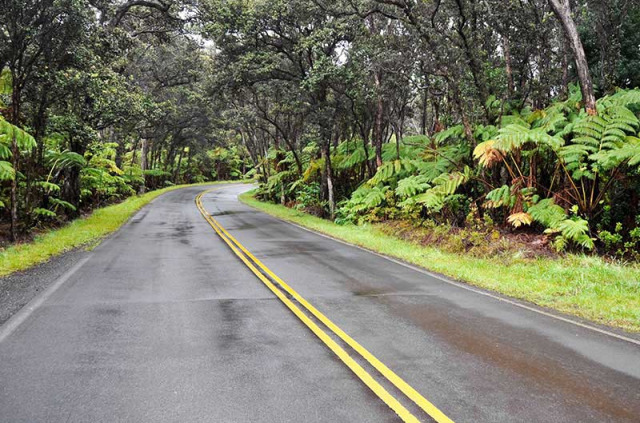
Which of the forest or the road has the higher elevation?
the forest

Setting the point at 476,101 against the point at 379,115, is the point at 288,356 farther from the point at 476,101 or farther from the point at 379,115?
the point at 379,115

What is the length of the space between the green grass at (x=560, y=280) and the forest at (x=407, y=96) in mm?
916

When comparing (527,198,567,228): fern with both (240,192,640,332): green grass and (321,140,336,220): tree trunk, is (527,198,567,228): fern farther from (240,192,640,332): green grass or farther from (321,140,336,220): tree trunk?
(321,140,336,220): tree trunk

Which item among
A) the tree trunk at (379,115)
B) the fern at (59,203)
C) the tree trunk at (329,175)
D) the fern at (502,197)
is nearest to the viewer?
the fern at (502,197)

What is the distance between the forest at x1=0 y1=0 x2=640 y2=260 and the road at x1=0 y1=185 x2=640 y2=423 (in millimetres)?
4467

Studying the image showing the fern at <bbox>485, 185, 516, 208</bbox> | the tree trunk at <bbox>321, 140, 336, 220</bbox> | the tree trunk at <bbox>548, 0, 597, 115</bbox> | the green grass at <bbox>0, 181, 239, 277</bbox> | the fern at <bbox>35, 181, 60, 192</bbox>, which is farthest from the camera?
the tree trunk at <bbox>321, 140, 336, 220</bbox>

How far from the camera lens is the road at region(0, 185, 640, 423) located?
12.1 ft

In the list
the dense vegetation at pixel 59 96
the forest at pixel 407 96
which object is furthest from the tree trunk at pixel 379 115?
the dense vegetation at pixel 59 96

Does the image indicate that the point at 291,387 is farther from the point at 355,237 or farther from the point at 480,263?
the point at 355,237

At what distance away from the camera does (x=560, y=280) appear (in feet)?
27.6

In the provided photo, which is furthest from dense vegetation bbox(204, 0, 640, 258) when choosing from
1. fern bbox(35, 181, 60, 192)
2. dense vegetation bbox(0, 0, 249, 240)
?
fern bbox(35, 181, 60, 192)

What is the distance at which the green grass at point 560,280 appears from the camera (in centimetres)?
670

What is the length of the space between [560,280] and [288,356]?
5934 millimetres

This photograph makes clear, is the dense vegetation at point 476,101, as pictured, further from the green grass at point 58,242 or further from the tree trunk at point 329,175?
the green grass at point 58,242
